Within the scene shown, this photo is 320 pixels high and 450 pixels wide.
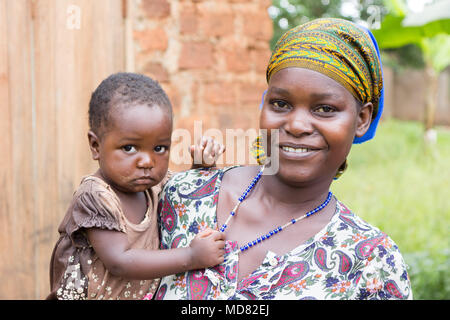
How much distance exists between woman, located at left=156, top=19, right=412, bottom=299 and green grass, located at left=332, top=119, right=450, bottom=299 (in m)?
3.11

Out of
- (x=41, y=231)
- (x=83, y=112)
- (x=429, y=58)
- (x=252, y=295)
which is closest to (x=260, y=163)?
(x=252, y=295)

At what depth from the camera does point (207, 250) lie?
1661 mm

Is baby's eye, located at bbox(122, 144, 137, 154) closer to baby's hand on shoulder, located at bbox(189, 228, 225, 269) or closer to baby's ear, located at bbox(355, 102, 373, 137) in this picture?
baby's hand on shoulder, located at bbox(189, 228, 225, 269)

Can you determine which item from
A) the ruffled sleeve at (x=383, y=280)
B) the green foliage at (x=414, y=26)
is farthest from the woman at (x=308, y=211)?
the green foliage at (x=414, y=26)

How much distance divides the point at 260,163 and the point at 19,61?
5.13ft

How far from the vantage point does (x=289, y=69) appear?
5.40 feet

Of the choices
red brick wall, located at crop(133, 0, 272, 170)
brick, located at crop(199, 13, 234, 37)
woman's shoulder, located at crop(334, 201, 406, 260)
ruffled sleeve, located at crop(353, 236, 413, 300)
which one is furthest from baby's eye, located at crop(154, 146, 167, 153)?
brick, located at crop(199, 13, 234, 37)

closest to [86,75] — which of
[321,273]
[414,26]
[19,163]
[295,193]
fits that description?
[19,163]

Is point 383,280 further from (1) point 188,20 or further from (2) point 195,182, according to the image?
(1) point 188,20

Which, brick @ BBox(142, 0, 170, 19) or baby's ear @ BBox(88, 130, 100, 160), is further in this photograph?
brick @ BBox(142, 0, 170, 19)

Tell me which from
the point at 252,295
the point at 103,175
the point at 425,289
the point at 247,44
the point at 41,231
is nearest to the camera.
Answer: the point at 252,295

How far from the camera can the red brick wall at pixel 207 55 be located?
3.28 metres

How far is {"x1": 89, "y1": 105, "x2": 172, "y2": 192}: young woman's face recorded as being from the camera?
70.4 inches
